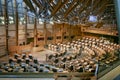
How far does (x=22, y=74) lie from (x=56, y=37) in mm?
34623

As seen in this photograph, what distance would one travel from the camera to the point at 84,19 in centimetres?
2961

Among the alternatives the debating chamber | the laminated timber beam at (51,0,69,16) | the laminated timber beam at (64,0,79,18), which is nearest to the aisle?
the debating chamber

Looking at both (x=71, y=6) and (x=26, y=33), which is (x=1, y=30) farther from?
(x=71, y=6)

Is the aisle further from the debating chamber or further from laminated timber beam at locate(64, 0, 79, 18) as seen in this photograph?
laminated timber beam at locate(64, 0, 79, 18)

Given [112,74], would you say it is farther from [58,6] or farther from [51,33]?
[51,33]

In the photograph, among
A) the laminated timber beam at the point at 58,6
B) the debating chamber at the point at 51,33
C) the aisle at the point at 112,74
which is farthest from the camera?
the debating chamber at the point at 51,33

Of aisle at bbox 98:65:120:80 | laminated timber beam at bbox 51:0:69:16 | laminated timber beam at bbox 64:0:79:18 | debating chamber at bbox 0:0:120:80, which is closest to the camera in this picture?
aisle at bbox 98:65:120:80

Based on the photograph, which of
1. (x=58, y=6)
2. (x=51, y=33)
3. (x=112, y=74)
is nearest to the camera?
(x=112, y=74)

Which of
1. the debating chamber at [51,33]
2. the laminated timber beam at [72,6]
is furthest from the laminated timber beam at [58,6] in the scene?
the laminated timber beam at [72,6]

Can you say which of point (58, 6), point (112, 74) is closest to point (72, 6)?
point (58, 6)

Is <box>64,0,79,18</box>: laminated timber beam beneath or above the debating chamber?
above

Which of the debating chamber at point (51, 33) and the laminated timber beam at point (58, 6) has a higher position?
the laminated timber beam at point (58, 6)

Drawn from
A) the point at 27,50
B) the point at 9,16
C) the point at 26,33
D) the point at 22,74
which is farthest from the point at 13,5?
the point at 22,74

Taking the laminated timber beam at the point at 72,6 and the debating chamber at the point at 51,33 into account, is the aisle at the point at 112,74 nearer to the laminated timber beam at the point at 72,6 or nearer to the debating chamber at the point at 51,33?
the debating chamber at the point at 51,33
